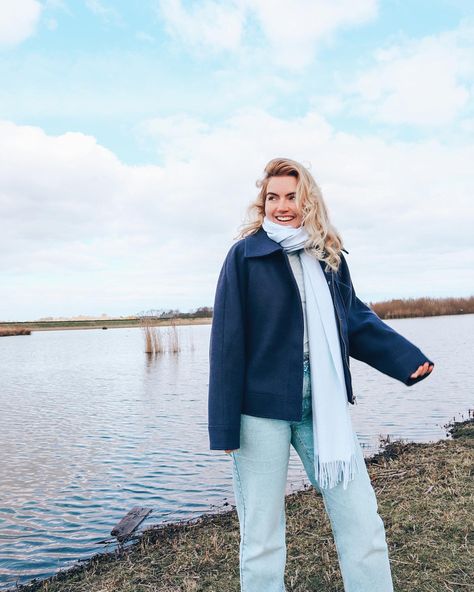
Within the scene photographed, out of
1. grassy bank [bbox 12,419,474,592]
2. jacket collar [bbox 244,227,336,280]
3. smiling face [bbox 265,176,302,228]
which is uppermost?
smiling face [bbox 265,176,302,228]

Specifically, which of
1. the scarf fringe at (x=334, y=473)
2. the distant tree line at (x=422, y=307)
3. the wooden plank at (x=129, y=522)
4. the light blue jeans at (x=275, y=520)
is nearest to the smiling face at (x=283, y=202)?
the light blue jeans at (x=275, y=520)

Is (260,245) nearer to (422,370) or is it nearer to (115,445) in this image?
(422,370)

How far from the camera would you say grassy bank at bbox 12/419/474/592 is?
3309 mm

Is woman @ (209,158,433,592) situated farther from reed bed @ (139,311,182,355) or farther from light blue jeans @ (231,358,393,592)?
reed bed @ (139,311,182,355)

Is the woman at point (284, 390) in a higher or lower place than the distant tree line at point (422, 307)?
lower

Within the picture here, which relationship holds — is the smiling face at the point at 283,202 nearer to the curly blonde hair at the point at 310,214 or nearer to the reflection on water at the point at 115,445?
the curly blonde hair at the point at 310,214

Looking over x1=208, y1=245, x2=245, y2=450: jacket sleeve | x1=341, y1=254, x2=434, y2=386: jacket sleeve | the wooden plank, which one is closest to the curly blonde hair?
x1=341, y1=254, x2=434, y2=386: jacket sleeve

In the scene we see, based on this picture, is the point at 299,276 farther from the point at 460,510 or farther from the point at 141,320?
the point at 141,320

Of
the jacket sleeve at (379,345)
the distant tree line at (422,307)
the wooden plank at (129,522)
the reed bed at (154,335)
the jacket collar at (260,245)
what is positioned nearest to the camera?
the jacket collar at (260,245)

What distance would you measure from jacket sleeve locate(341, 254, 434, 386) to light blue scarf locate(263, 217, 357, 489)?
288mm

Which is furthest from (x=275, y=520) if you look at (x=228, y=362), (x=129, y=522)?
(x=129, y=522)

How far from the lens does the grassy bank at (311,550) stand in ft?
10.9

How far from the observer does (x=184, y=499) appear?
6.13 meters

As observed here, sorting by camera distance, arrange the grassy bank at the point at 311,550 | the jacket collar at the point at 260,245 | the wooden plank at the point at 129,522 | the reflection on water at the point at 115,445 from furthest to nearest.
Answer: the reflection on water at the point at 115,445 → the wooden plank at the point at 129,522 → the grassy bank at the point at 311,550 → the jacket collar at the point at 260,245
